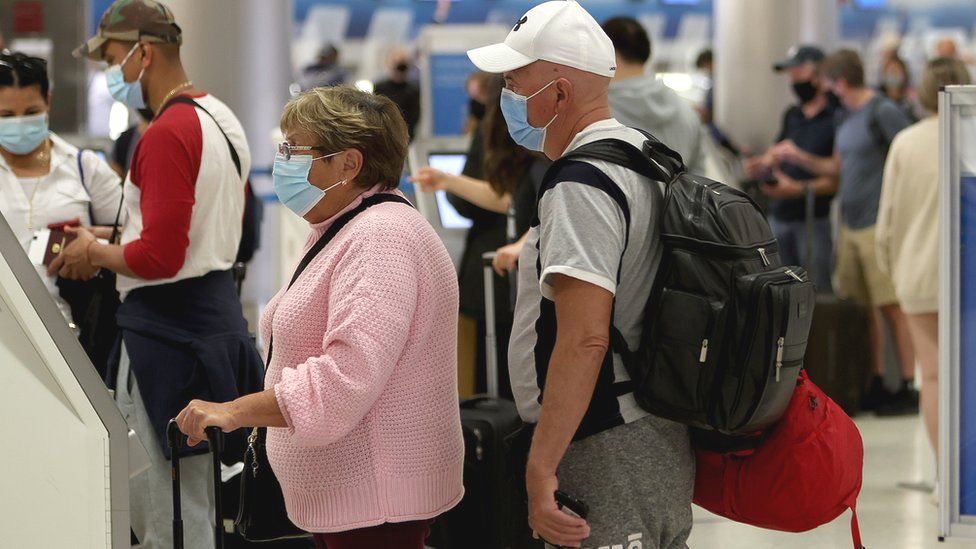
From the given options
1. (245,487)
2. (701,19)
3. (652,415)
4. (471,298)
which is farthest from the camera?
(701,19)

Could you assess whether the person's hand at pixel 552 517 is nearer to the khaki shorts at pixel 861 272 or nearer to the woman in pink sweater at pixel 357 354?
the woman in pink sweater at pixel 357 354

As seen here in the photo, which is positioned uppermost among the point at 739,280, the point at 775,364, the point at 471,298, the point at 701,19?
the point at 701,19

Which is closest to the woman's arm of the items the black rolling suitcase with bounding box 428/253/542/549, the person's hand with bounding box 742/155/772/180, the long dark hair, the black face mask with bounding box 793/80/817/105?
the long dark hair

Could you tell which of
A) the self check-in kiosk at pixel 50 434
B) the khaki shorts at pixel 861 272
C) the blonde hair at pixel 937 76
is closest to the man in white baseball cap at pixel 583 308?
the self check-in kiosk at pixel 50 434

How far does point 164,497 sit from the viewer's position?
356 cm

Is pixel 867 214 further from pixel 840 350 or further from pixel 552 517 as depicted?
pixel 552 517

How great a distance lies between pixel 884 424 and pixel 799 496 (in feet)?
15.8

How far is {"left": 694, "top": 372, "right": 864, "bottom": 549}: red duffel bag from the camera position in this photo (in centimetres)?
235

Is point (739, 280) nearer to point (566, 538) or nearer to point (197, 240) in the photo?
point (566, 538)

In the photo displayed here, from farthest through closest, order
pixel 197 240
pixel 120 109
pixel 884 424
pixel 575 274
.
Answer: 1. pixel 120 109
2. pixel 884 424
3. pixel 197 240
4. pixel 575 274

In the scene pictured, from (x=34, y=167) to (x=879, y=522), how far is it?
337 cm

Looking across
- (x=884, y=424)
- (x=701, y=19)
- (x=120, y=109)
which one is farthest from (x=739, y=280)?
(x=701, y=19)

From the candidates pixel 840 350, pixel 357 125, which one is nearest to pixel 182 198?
pixel 357 125

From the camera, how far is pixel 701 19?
20609 mm
